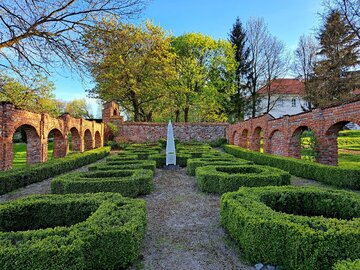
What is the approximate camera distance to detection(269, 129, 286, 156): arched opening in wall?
13352 mm

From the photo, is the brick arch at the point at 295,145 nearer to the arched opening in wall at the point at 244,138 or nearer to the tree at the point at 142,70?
the arched opening in wall at the point at 244,138

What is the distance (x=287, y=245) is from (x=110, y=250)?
7.34 feet

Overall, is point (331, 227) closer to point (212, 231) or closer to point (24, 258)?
point (212, 231)

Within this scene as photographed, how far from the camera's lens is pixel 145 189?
694 cm

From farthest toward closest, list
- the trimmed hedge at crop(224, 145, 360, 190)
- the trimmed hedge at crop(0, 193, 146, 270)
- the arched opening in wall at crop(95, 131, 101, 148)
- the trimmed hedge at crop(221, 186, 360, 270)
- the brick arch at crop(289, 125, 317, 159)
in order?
the arched opening in wall at crop(95, 131, 101, 148) → the brick arch at crop(289, 125, 317, 159) → the trimmed hedge at crop(224, 145, 360, 190) → the trimmed hedge at crop(221, 186, 360, 270) → the trimmed hedge at crop(0, 193, 146, 270)

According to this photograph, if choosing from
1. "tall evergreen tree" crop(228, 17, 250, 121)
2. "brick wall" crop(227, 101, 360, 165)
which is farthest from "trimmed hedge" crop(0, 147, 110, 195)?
"tall evergreen tree" crop(228, 17, 250, 121)

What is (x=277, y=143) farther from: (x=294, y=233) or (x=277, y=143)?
(x=294, y=233)

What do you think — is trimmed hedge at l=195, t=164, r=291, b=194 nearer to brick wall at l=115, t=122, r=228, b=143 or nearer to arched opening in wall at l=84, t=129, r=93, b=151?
arched opening in wall at l=84, t=129, r=93, b=151

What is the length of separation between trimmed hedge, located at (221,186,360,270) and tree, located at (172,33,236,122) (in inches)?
936

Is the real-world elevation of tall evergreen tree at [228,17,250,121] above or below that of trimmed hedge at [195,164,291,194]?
above

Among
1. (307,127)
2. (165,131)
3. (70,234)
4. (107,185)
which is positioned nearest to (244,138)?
(165,131)

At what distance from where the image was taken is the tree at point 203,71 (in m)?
27.7

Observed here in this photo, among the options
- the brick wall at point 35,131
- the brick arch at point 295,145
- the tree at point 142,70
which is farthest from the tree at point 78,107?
the brick arch at point 295,145

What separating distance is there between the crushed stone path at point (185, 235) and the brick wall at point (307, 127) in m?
5.61
